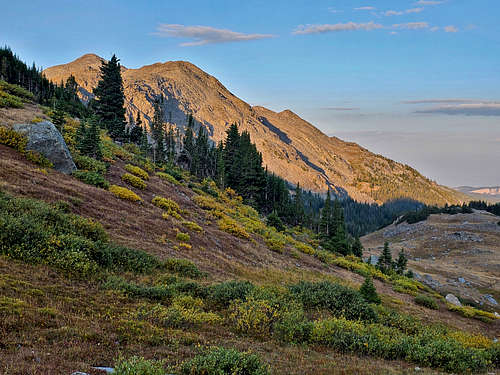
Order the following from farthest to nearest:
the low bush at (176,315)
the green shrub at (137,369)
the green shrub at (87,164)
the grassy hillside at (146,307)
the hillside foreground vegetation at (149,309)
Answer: the green shrub at (87,164) → the low bush at (176,315) → the grassy hillside at (146,307) → the hillside foreground vegetation at (149,309) → the green shrub at (137,369)

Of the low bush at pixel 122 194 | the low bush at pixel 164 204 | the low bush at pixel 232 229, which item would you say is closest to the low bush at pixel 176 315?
the low bush at pixel 122 194

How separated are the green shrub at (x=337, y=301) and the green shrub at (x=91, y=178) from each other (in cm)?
1580

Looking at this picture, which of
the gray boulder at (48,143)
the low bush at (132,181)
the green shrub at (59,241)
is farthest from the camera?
the low bush at (132,181)

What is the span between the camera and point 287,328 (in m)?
10.1

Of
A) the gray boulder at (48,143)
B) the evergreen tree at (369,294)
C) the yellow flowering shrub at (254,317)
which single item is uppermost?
the gray boulder at (48,143)

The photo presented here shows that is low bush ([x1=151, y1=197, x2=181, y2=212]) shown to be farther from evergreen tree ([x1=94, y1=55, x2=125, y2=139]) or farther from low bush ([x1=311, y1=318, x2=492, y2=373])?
evergreen tree ([x1=94, y1=55, x2=125, y2=139])

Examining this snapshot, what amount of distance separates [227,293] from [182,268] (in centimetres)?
361

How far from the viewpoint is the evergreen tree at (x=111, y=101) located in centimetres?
5222

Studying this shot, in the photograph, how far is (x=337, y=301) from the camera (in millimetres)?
14227

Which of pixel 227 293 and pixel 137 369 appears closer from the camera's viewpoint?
pixel 137 369

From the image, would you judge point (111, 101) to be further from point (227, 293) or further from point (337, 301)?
point (337, 301)

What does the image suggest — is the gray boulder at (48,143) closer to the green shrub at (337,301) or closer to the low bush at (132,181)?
the low bush at (132,181)

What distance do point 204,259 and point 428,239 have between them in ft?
362

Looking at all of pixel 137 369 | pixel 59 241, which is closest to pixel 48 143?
pixel 59 241
